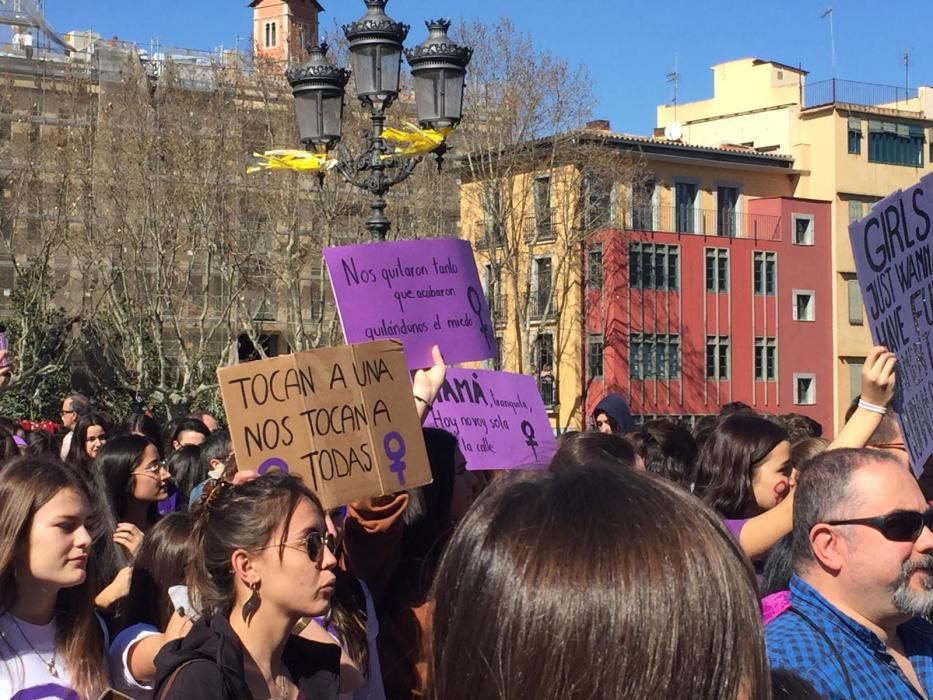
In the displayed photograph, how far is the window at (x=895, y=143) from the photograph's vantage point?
52.8m

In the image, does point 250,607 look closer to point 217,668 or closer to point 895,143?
point 217,668

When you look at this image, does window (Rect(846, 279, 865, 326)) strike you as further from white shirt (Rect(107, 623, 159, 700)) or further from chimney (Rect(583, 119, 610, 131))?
white shirt (Rect(107, 623, 159, 700))

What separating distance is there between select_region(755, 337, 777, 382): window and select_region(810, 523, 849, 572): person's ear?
1859 inches

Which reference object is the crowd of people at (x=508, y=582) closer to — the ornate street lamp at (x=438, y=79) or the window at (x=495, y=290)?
the ornate street lamp at (x=438, y=79)

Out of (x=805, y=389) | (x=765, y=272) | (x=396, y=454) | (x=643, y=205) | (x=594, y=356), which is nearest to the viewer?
(x=396, y=454)

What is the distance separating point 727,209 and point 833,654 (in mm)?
49011

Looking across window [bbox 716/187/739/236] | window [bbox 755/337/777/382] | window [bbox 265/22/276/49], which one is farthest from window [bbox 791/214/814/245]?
window [bbox 265/22/276/49]

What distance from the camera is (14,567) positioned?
3.94 m

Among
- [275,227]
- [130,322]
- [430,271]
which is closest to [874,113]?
[275,227]

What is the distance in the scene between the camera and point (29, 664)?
12.5 ft

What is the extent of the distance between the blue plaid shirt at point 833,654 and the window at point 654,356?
42829 mm

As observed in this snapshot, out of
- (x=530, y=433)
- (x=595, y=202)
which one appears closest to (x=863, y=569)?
(x=530, y=433)

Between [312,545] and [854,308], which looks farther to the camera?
[854,308]

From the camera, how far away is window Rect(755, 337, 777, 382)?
49.8 meters
